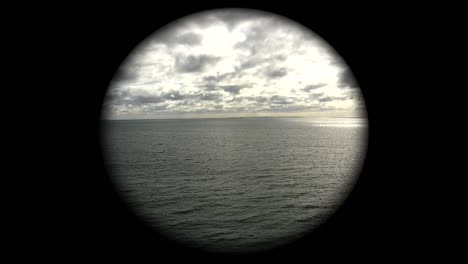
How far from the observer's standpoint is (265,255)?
244 inches

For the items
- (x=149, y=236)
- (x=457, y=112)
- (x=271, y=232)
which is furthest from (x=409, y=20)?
(x=271, y=232)

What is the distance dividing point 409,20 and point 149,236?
301 inches

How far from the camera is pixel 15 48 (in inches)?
225

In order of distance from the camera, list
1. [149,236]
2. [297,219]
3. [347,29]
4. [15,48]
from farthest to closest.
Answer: [297,219] → [149,236] → [347,29] → [15,48]

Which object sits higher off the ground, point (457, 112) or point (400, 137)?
point (457, 112)

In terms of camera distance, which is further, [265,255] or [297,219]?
[297,219]

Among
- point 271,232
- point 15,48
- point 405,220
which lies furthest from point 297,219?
point 15,48

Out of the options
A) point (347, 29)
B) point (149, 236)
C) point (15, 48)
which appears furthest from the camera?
point (149, 236)

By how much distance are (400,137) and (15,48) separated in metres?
8.32

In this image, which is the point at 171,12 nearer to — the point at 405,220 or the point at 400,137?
the point at 400,137

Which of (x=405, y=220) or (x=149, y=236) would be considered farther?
(x=149, y=236)

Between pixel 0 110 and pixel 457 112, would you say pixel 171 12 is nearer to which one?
pixel 0 110

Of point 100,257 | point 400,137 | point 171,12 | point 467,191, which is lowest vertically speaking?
point 100,257

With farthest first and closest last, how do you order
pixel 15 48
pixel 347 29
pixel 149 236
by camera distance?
pixel 149 236, pixel 347 29, pixel 15 48
